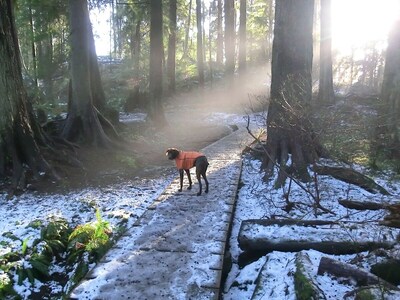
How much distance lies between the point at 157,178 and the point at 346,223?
5656 mm

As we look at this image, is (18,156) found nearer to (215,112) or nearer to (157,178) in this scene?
(157,178)

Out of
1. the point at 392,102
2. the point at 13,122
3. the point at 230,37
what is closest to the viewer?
the point at 13,122

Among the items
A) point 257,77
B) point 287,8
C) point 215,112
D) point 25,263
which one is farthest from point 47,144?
point 257,77

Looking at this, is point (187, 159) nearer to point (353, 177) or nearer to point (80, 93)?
point (353, 177)

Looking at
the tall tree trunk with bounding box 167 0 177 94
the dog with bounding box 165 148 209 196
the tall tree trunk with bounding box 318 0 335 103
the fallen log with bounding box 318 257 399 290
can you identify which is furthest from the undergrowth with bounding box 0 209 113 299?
the tall tree trunk with bounding box 167 0 177 94

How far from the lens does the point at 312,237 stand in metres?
5.14

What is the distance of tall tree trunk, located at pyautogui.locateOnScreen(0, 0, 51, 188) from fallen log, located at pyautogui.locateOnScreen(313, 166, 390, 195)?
6806 mm

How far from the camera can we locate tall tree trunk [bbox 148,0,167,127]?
16000 mm

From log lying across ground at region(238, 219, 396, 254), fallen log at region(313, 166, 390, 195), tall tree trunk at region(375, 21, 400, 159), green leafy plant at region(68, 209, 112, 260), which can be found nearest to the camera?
log lying across ground at region(238, 219, 396, 254)

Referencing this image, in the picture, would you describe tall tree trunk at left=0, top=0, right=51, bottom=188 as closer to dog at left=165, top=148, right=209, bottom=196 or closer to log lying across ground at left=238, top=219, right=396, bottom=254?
dog at left=165, top=148, right=209, bottom=196

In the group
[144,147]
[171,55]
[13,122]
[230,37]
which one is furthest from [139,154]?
[230,37]

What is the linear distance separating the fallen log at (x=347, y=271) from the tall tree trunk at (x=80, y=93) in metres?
8.71

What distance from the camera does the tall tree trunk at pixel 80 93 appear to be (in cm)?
1138

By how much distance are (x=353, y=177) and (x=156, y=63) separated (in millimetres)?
11435
